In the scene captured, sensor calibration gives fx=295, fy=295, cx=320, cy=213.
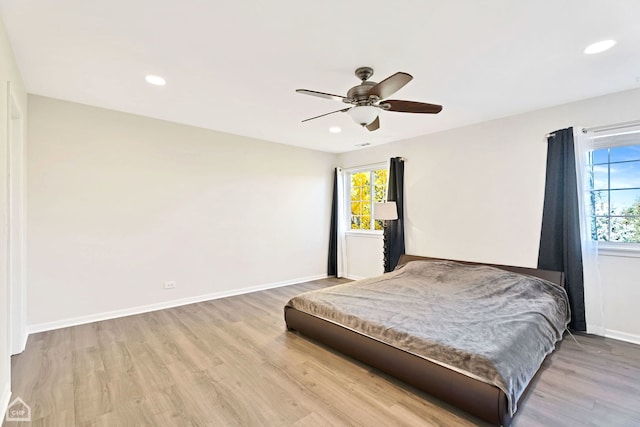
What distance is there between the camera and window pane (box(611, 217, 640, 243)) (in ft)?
10.2

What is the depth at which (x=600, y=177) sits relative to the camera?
3.30m

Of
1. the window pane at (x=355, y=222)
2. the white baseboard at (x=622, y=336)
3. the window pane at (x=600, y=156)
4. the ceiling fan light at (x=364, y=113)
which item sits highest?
the ceiling fan light at (x=364, y=113)

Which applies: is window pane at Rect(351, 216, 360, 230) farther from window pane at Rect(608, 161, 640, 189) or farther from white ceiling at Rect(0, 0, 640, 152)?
window pane at Rect(608, 161, 640, 189)

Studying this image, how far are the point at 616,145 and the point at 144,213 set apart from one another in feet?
18.6

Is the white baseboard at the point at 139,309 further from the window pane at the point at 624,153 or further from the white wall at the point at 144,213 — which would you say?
the window pane at the point at 624,153

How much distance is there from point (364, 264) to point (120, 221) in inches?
158

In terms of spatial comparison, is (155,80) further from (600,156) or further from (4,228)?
(600,156)

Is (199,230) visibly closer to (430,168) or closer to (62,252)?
(62,252)

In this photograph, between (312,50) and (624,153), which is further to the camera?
(624,153)

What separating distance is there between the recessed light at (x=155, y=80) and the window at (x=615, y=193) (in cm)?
460

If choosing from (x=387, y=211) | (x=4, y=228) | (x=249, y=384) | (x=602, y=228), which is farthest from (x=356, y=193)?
(x=4, y=228)

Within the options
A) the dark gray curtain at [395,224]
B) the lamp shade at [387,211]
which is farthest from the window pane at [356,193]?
the lamp shade at [387,211]

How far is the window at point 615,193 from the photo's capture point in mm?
3119

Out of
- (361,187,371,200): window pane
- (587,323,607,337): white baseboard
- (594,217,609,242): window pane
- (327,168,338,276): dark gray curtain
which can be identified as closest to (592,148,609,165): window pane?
(594,217,609,242): window pane
